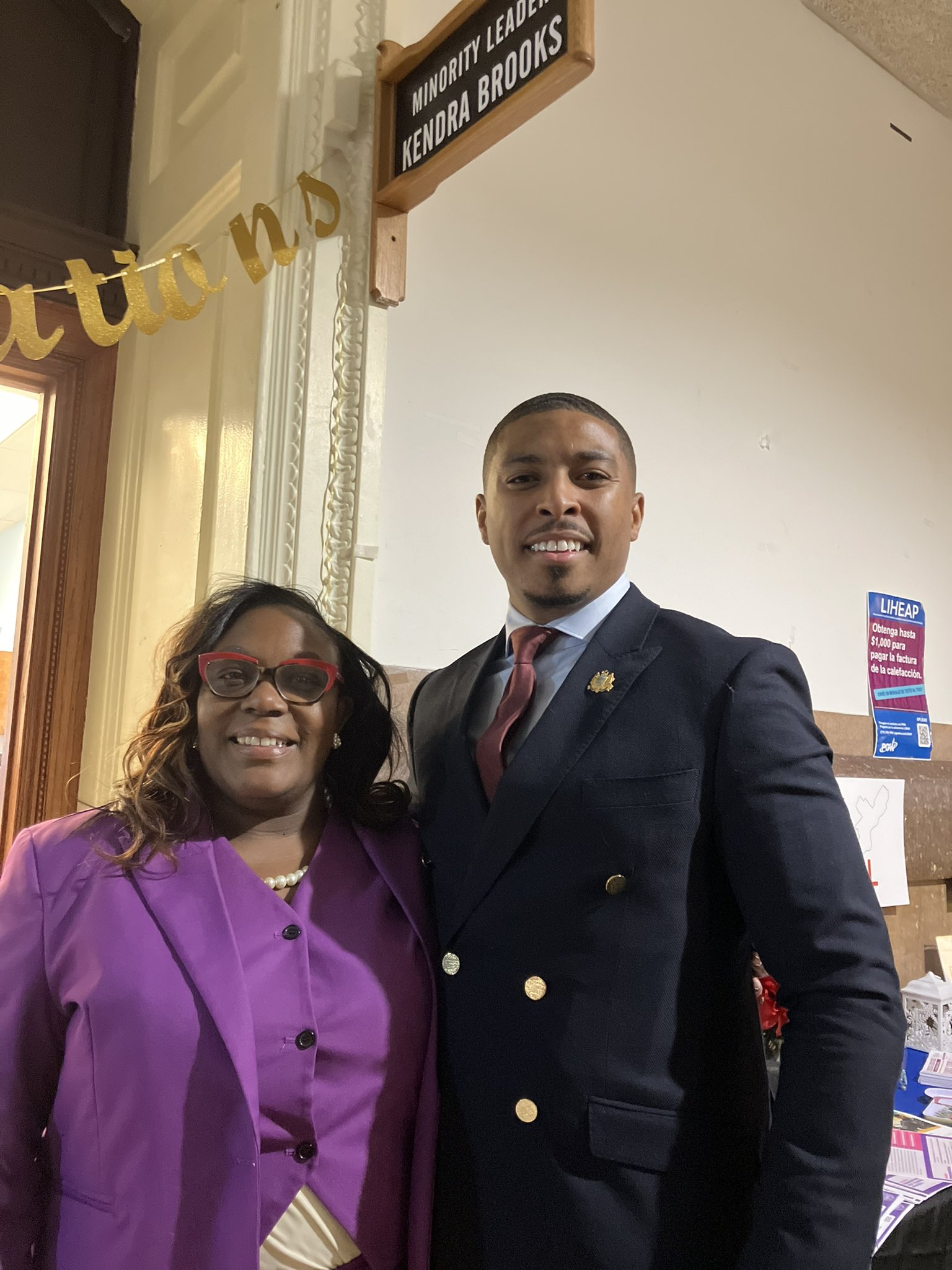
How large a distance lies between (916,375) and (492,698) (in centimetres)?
286

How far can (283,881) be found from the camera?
4.43 feet

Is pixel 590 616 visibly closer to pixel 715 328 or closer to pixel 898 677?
pixel 715 328

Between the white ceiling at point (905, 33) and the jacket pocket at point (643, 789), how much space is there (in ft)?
10.7

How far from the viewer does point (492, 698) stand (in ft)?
5.00

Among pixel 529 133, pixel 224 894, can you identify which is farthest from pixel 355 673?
pixel 529 133

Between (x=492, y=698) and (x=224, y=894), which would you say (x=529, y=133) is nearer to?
(x=492, y=698)

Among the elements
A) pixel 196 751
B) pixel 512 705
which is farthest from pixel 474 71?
pixel 196 751

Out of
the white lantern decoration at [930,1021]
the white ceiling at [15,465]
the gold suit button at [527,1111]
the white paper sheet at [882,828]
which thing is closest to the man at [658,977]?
the gold suit button at [527,1111]

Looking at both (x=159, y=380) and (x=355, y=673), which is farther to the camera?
(x=159, y=380)

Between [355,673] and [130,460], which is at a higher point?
[130,460]

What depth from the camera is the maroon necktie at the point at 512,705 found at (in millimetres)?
1375

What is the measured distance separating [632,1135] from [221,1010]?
48cm

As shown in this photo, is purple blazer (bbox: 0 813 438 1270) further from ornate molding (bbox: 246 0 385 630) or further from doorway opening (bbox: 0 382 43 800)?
doorway opening (bbox: 0 382 43 800)

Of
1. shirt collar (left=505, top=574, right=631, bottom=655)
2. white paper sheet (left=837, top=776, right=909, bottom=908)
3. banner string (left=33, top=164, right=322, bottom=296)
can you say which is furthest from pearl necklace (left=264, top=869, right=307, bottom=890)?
white paper sheet (left=837, top=776, right=909, bottom=908)
